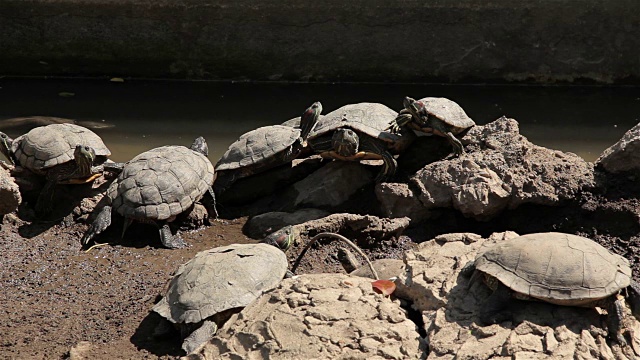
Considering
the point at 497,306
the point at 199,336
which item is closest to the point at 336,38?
the point at 199,336

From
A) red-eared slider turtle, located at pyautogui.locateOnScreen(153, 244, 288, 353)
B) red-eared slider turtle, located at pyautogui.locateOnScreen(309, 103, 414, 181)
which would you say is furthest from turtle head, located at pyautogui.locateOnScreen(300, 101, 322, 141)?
red-eared slider turtle, located at pyautogui.locateOnScreen(153, 244, 288, 353)

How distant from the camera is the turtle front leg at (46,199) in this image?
6.81 metres

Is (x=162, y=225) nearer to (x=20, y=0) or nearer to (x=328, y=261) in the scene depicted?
(x=328, y=261)

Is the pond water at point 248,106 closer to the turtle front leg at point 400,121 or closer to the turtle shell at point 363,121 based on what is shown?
the turtle shell at point 363,121

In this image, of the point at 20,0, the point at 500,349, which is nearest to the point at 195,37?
the point at 20,0

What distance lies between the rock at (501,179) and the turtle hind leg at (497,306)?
1732 mm

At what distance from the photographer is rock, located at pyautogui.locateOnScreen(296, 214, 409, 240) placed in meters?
6.20

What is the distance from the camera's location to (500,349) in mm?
4156

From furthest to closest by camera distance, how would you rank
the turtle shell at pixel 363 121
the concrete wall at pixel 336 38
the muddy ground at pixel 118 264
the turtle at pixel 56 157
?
the concrete wall at pixel 336 38
the turtle shell at pixel 363 121
the turtle at pixel 56 157
the muddy ground at pixel 118 264

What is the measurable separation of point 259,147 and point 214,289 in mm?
2335

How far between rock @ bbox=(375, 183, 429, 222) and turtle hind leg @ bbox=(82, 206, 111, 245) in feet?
7.25

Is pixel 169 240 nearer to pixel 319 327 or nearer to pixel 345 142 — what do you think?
pixel 345 142

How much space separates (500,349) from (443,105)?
299cm

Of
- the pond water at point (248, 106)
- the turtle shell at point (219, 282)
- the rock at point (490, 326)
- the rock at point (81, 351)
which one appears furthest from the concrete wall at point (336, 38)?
the rock at point (81, 351)
